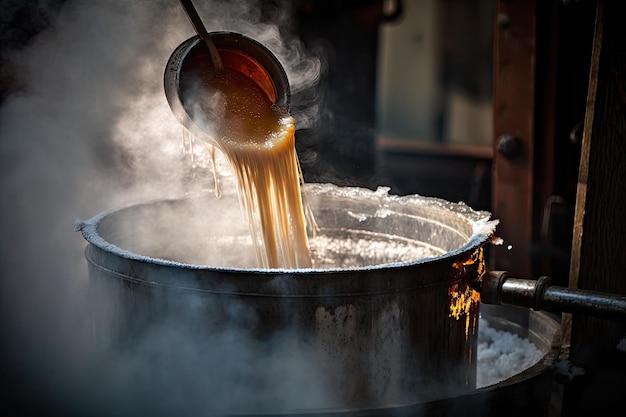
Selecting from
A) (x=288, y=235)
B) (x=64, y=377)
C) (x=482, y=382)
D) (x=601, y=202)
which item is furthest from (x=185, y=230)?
(x=601, y=202)

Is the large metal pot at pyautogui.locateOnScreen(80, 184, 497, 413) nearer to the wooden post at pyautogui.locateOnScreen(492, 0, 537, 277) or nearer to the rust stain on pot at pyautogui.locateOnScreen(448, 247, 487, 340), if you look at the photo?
the rust stain on pot at pyautogui.locateOnScreen(448, 247, 487, 340)

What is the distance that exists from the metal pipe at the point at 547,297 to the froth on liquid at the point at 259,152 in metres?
0.89

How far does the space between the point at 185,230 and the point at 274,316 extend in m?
1.26

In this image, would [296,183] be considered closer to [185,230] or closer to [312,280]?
[185,230]

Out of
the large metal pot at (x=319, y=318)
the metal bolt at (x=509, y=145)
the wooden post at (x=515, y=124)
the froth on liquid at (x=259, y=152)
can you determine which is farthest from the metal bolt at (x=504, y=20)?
the large metal pot at (x=319, y=318)

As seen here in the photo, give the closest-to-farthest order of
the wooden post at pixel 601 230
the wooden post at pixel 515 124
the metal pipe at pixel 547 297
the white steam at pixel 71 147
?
the metal pipe at pixel 547 297 < the wooden post at pixel 601 230 < the white steam at pixel 71 147 < the wooden post at pixel 515 124

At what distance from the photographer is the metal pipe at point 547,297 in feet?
8.29

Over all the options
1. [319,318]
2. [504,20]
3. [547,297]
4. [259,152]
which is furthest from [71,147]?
[504,20]

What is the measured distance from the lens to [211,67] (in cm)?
310

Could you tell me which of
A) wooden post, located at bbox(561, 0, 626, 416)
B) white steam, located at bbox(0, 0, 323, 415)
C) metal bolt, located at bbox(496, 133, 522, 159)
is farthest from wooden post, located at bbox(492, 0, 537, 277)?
wooden post, located at bbox(561, 0, 626, 416)

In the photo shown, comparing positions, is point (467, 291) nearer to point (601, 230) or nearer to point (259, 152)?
Answer: point (601, 230)

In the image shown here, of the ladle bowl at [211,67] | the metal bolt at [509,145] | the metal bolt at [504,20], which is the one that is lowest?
the metal bolt at [509,145]

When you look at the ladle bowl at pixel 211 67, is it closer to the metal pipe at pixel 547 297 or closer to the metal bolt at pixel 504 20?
the metal pipe at pixel 547 297

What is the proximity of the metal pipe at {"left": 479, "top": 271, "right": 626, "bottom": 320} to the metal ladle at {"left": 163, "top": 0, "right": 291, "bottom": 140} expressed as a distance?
3.74 ft
